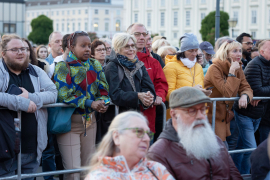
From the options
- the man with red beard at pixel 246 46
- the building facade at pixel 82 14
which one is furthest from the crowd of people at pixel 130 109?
the building facade at pixel 82 14

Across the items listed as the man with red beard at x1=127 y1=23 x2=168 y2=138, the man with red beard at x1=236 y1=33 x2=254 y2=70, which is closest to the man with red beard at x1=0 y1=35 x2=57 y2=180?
the man with red beard at x1=127 y1=23 x2=168 y2=138

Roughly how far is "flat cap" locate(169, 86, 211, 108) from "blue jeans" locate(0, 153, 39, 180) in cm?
182

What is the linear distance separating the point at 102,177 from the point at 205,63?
5.46 m

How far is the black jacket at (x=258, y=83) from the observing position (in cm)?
580

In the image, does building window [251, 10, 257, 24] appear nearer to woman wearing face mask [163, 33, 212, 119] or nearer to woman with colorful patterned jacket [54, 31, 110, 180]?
woman wearing face mask [163, 33, 212, 119]

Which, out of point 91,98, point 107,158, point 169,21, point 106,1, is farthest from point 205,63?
point 106,1

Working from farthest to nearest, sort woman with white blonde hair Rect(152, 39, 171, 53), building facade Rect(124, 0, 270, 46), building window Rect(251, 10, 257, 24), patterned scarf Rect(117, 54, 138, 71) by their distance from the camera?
building window Rect(251, 10, 257, 24), building facade Rect(124, 0, 270, 46), woman with white blonde hair Rect(152, 39, 171, 53), patterned scarf Rect(117, 54, 138, 71)

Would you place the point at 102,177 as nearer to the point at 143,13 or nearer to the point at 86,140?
the point at 86,140

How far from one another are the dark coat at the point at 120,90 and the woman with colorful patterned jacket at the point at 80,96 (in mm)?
135

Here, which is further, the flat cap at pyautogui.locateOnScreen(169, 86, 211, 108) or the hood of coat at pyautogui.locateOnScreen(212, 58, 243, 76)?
the hood of coat at pyautogui.locateOnScreen(212, 58, 243, 76)

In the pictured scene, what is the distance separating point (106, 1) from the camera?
14075 centimetres

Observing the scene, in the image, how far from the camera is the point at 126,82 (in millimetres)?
4902

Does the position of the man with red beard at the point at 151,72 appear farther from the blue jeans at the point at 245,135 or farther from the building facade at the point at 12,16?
the building facade at the point at 12,16

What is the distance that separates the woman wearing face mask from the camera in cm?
552
